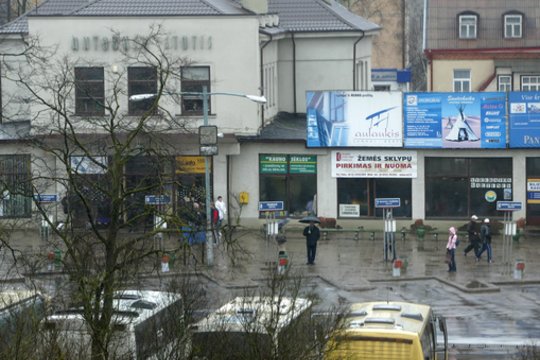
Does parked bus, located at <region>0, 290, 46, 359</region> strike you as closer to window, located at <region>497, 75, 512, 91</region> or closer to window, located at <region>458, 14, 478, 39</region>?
window, located at <region>497, 75, 512, 91</region>

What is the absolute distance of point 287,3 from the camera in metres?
55.5

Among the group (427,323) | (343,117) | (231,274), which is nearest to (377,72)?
(343,117)

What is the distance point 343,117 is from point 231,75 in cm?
402

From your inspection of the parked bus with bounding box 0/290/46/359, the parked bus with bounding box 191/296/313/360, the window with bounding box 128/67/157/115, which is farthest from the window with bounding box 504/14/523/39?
the parked bus with bounding box 191/296/313/360

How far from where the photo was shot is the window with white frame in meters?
63.3

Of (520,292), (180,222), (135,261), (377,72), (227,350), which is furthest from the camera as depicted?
(377,72)

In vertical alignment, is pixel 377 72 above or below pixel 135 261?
above

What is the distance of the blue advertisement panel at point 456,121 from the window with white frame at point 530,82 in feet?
59.2

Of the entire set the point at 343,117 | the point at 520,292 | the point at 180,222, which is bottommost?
the point at 520,292

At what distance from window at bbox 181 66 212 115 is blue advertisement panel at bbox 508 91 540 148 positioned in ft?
33.3

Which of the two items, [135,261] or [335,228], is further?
[335,228]

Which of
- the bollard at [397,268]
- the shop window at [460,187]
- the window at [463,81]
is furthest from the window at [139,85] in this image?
the window at [463,81]

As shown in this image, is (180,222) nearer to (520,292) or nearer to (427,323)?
(427,323)

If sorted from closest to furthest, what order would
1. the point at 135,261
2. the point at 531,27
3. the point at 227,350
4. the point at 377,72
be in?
the point at 227,350 < the point at 135,261 < the point at 531,27 < the point at 377,72
